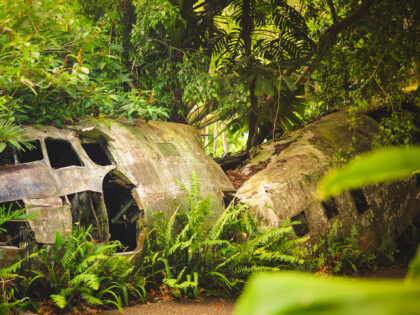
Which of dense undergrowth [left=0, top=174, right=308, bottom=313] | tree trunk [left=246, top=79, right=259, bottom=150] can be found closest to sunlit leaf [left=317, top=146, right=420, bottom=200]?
dense undergrowth [left=0, top=174, right=308, bottom=313]

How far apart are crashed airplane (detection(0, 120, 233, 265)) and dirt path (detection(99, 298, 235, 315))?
3.66ft

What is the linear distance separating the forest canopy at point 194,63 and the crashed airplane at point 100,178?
43 cm

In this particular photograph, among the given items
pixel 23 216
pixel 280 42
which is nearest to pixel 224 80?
pixel 280 42

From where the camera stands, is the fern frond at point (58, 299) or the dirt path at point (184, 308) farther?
the dirt path at point (184, 308)

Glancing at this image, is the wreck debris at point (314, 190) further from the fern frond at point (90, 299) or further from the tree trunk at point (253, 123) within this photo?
the fern frond at point (90, 299)

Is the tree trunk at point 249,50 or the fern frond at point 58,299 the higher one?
the tree trunk at point 249,50

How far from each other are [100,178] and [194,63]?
4192 mm

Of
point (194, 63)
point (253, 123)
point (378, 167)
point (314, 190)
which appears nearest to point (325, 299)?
point (378, 167)

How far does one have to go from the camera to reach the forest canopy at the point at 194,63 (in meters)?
5.36

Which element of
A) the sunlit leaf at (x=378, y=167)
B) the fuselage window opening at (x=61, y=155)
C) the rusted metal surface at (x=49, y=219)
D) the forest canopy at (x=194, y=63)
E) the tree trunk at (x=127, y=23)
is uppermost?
the tree trunk at (x=127, y=23)

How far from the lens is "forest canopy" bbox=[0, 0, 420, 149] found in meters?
5.36

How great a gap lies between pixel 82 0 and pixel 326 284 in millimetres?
9744

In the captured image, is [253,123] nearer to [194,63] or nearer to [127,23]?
[194,63]

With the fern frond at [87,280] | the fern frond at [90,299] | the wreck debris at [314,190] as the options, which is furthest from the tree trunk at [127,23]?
the fern frond at [90,299]
